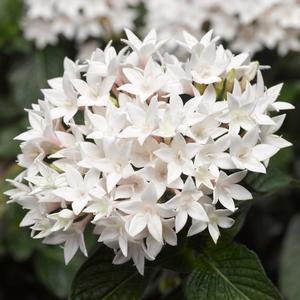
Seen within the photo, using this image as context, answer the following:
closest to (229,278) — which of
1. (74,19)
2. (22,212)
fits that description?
(22,212)

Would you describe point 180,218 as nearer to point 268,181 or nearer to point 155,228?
point 155,228

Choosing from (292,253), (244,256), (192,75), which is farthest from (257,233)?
(192,75)

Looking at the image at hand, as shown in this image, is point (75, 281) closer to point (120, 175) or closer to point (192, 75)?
point (120, 175)

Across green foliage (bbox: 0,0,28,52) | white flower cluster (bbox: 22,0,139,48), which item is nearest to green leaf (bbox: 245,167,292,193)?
white flower cluster (bbox: 22,0,139,48)

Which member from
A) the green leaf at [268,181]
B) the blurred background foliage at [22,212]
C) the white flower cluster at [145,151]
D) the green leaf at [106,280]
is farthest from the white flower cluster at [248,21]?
the green leaf at [106,280]

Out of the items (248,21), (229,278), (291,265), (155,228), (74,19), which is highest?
(74,19)

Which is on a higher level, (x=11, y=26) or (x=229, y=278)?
(x=11, y=26)
